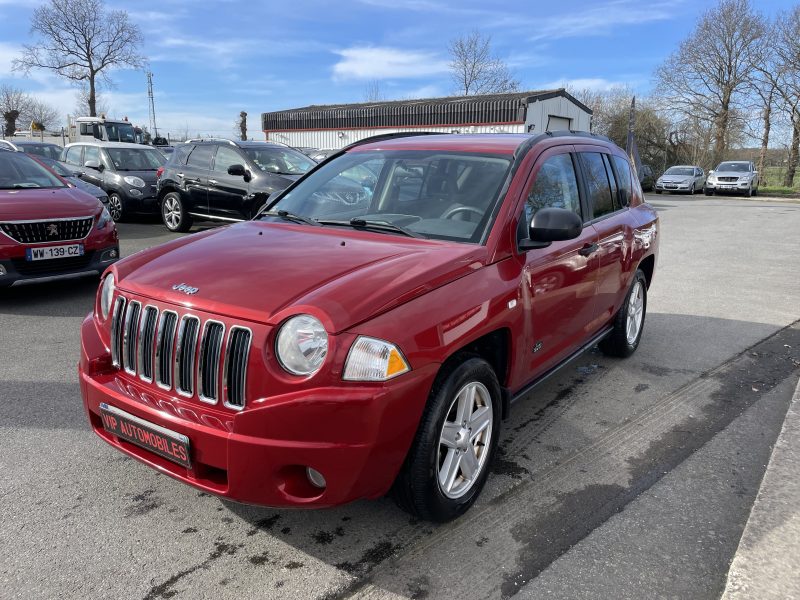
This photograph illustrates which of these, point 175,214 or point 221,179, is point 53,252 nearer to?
point 221,179

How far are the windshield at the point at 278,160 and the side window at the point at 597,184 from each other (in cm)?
750

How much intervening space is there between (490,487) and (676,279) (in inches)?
277

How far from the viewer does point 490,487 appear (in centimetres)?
323

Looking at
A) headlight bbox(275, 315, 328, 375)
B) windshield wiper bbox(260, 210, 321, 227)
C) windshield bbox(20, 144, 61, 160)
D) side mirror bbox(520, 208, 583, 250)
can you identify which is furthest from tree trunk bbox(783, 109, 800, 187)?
headlight bbox(275, 315, 328, 375)

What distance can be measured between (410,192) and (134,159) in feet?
41.2

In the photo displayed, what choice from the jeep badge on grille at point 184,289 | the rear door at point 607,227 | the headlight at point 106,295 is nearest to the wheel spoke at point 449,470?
the jeep badge on grille at point 184,289


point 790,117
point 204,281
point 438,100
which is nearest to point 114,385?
point 204,281

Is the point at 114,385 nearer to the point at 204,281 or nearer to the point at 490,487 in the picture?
the point at 204,281

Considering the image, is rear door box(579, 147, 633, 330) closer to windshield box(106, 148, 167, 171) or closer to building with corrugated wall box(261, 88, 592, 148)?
windshield box(106, 148, 167, 171)

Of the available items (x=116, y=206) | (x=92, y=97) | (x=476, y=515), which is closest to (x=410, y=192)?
(x=476, y=515)

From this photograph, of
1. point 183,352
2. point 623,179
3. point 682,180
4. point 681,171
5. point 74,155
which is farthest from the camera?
point 681,171

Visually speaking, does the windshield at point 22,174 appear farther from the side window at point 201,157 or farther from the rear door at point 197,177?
the side window at point 201,157

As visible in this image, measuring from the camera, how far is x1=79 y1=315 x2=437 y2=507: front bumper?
230cm

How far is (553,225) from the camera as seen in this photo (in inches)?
124
